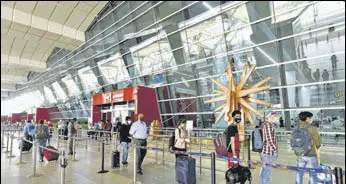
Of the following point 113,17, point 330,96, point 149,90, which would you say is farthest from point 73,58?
point 330,96

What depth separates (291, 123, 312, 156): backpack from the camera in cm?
385

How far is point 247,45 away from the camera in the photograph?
12.1 metres

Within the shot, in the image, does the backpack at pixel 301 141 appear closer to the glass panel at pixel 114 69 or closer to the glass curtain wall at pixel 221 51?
the glass curtain wall at pixel 221 51

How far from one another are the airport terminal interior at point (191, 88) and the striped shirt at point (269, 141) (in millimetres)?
26

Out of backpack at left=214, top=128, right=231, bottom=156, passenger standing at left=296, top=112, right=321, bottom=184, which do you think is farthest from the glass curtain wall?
backpack at left=214, top=128, right=231, bottom=156

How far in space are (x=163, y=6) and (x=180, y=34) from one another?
8.14 ft

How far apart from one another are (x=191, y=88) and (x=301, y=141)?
10777mm

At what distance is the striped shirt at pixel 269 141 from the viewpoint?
13.9ft

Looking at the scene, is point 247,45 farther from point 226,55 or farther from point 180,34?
point 180,34

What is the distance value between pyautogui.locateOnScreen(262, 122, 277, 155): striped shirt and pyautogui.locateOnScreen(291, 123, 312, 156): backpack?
35cm

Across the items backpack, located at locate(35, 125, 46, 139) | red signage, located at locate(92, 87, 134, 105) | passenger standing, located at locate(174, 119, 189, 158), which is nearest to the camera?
passenger standing, located at locate(174, 119, 189, 158)

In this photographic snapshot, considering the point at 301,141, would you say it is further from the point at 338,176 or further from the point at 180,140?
the point at 180,140

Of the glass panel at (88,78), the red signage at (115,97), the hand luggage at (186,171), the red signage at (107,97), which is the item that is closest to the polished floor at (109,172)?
the hand luggage at (186,171)

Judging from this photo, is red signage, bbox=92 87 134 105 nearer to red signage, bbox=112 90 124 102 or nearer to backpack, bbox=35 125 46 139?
red signage, bbox=112 90 124 102
